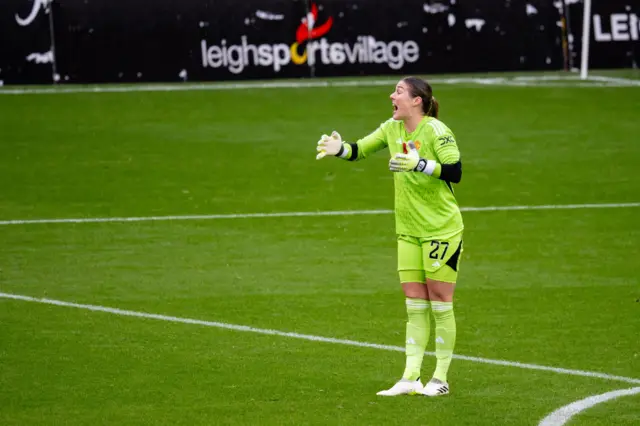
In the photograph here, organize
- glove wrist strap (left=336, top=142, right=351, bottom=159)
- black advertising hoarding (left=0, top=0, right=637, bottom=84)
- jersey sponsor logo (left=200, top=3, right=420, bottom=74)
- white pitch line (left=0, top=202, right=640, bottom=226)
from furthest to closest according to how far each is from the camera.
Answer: jersey sponsor logo (left=200, top=3, right=420, bottom=74), black advertising hoarding (left=0, top=0, right=637, bottom=84), white pitch line (left=0, top=202, right=640, bottom=226), glove wrist strap (left=336, top=142, right=351, bottom=159)

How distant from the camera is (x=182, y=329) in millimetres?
11008

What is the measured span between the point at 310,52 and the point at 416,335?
2234 cm

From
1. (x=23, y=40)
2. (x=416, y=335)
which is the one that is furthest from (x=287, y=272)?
(x=23, y=40)

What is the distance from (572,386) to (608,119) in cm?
1602

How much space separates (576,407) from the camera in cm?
867

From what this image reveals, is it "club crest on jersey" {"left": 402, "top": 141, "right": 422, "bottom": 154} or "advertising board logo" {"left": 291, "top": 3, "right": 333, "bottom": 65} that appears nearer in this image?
"club crest on jersey" {"left": 402, "top": 141, "right": 422, "bottom": 154}

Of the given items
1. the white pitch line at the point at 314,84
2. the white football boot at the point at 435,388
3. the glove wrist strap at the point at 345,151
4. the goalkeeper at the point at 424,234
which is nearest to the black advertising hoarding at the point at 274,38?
the white pitch line at the point at 314,84

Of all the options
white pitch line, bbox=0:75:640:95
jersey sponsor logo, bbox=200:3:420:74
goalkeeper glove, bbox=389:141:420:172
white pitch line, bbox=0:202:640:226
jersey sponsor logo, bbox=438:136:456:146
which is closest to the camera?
goalkeeper glove, bbox=389:141:420:172

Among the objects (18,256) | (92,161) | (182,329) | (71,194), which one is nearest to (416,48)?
(92,161)

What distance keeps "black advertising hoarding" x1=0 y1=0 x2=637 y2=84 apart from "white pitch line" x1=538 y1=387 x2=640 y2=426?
72.6 feet

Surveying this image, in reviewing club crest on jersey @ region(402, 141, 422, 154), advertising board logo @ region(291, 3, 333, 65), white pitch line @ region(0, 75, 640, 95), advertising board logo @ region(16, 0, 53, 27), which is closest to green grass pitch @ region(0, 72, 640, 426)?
club crest on jersey @ region(402, 141, 422, 154)

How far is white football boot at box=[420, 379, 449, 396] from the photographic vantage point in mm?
8938

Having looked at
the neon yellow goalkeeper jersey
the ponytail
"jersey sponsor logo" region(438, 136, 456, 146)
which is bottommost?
the neon yellow goalkeeper jersey

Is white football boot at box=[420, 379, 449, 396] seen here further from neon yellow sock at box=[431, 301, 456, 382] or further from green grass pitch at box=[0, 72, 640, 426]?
green grass pitch at box=[0, 72, 640, 426]
